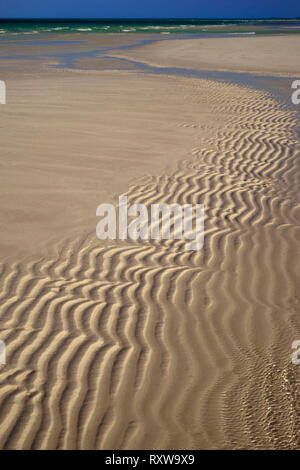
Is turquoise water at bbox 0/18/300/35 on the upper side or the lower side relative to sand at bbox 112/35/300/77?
upper

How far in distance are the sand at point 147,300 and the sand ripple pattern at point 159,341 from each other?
1 centimetres

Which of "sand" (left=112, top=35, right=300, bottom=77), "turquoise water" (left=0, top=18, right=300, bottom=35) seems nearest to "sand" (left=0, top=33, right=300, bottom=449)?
"sand" (left=112, top=35, right=300, bottom=77)

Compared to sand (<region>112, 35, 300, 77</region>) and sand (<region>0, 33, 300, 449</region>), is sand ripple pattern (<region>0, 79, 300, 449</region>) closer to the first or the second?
sand (<region>0, 33, 300, 449</region>)

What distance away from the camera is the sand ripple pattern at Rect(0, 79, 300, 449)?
3010 millimetres

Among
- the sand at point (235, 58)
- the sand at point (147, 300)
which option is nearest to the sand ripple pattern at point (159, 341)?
the sand at point (147, 300)

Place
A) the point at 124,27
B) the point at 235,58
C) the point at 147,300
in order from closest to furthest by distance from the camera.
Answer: the point at 147,300 < the point at 235,58 < the point at 124,27

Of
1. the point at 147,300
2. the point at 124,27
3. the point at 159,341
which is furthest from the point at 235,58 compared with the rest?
the point at 124,27

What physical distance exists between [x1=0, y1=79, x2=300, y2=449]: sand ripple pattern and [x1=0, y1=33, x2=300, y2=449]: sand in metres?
0.01

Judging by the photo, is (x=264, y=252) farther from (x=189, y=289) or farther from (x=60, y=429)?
(x=60, y=429)

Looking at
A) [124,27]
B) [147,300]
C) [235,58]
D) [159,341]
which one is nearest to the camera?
[159,341]

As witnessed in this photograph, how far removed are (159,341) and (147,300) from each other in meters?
0.63

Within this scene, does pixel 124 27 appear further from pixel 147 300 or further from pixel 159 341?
pixel 159 341

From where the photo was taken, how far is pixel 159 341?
150 inches

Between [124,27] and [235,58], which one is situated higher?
[124,27]
